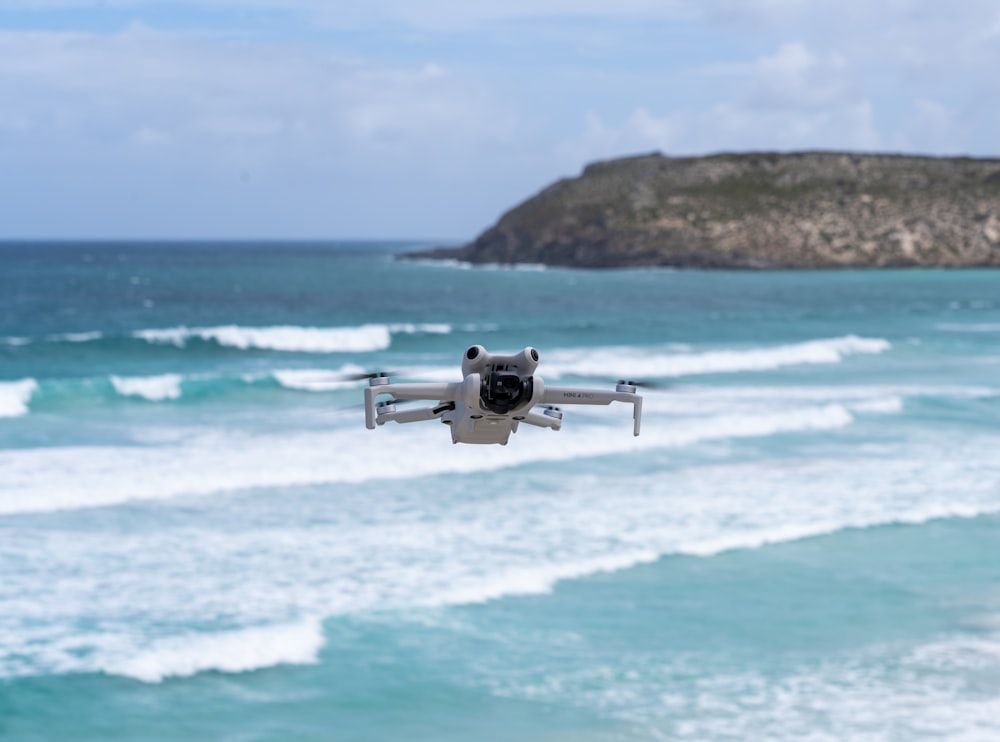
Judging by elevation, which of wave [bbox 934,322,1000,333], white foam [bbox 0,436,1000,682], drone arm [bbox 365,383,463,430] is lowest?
white foam [bbox 0,436,1000,682]

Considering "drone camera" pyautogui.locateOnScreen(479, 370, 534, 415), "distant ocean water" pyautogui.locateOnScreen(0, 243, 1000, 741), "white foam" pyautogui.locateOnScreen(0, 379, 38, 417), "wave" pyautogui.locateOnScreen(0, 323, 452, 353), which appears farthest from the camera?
"wave" pyautogui.locateOnScreen(0, 323, 452, 353)

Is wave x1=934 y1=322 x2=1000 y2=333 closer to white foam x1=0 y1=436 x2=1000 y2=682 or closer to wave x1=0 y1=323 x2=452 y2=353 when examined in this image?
wave x1=0 y1=323 x2=452 y2=353

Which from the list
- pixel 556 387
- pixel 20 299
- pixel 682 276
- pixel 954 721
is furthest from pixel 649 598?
pixel 682 276

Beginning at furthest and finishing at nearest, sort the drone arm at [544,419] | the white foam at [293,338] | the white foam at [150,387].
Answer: the white foam at [293,338], the white foam at [150,387], the drone arm at [544,419]

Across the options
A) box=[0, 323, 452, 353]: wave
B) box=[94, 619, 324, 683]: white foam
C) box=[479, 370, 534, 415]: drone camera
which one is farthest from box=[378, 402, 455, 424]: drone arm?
box=[0, 323, 452, 353]: wave

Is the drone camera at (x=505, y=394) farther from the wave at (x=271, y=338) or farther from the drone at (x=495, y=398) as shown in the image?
the wave at (x=271, y=338)

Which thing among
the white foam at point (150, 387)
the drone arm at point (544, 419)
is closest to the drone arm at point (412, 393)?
the drone arm at point (544, 419)
